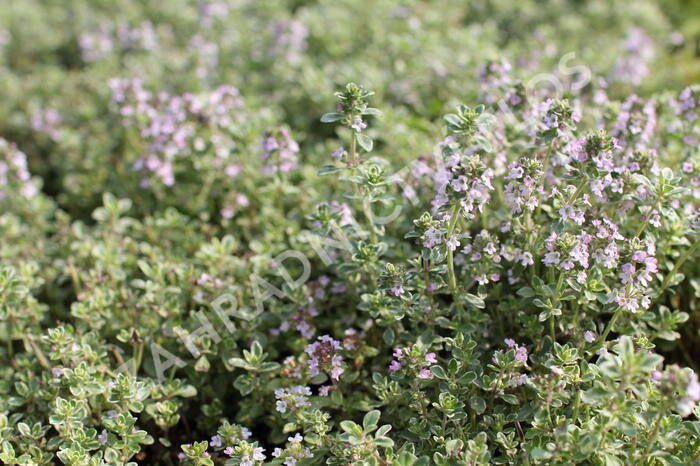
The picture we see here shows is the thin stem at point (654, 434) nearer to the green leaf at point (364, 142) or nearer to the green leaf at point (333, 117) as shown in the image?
the green leaf at point (364, 142)

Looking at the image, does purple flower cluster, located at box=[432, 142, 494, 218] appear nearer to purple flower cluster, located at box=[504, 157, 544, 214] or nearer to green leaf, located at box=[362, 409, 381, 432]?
purple flower cluster, located at box=[504, 157, 544, 214]

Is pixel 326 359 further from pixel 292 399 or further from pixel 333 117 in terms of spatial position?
pixel 333 117

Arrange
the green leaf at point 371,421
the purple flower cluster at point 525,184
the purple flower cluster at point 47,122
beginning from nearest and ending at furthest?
the green leaf at point 371,421 → the purple flower cluster at point 525,184 → the purple flower cluster at point 47,122

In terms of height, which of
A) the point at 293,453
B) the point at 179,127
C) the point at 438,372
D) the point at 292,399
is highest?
the point at 179,127

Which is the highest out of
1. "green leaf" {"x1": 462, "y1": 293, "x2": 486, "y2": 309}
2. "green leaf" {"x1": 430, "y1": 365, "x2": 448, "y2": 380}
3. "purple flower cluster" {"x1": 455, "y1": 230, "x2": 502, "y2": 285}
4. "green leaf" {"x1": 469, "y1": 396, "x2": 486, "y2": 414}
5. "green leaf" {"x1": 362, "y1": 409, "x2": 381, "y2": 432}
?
"purple flower cluster" {"x1": 455, "y1": 230, "x2": 502, "y2": 285}

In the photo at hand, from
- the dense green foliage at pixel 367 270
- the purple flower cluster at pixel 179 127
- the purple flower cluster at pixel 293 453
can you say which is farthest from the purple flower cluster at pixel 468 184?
the purple flower cluster at pixel 179 127

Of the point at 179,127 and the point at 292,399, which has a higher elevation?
the point at 179,127

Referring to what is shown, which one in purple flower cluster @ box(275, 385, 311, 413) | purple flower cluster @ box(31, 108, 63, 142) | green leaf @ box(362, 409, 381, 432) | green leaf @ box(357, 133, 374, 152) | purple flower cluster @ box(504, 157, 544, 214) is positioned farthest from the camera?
purple flower cluster @ box(31, 108, 63, 142)

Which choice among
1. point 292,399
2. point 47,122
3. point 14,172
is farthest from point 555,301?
point 47,122

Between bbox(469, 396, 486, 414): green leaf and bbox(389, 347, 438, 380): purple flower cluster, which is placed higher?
bbox(389, 347, 438, 380): purple flower cluster

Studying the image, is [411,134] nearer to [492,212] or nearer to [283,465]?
[492,212]

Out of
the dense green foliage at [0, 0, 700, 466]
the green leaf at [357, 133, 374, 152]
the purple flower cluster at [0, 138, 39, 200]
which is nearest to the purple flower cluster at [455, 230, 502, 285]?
the dense green foliage at [0, 0, 700, 466]

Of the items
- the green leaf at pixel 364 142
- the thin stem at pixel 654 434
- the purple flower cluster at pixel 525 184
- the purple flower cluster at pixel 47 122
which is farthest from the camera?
the purple flower cluster at pixel 47 122

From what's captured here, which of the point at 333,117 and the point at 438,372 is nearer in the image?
the point at 438,372
